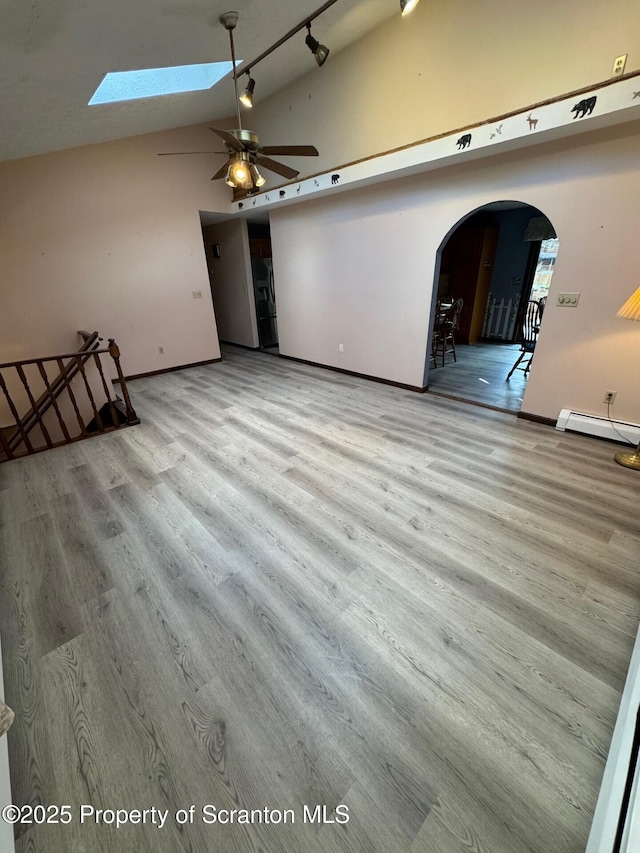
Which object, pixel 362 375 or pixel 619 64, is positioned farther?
pixel 362 375

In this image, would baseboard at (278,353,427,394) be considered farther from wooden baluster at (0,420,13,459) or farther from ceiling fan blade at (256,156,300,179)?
wooden baluster at (0,420,13,459)

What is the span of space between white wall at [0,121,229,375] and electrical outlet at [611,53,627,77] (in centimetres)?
522

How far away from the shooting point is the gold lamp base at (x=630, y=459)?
281 cm

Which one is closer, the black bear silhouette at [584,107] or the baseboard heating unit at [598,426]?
the black bear silhouette at [584,107]

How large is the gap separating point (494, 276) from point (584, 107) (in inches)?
221

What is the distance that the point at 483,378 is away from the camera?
17.0 ft

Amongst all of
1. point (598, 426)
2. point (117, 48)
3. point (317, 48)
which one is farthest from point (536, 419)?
point (117, 48)

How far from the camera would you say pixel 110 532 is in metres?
2.23

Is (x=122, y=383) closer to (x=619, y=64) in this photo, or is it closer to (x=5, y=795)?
(x=5, y=795)

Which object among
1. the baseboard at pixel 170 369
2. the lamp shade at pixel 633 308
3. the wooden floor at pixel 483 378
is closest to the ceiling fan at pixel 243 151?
the lamp shade at pixel 633 308

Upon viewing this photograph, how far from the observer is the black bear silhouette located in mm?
2436

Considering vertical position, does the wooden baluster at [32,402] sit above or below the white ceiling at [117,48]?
below

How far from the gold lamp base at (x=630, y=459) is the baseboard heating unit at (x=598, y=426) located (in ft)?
0.69

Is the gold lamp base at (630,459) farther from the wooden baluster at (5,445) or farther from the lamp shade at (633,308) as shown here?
the wooden baluster at (5,445)
